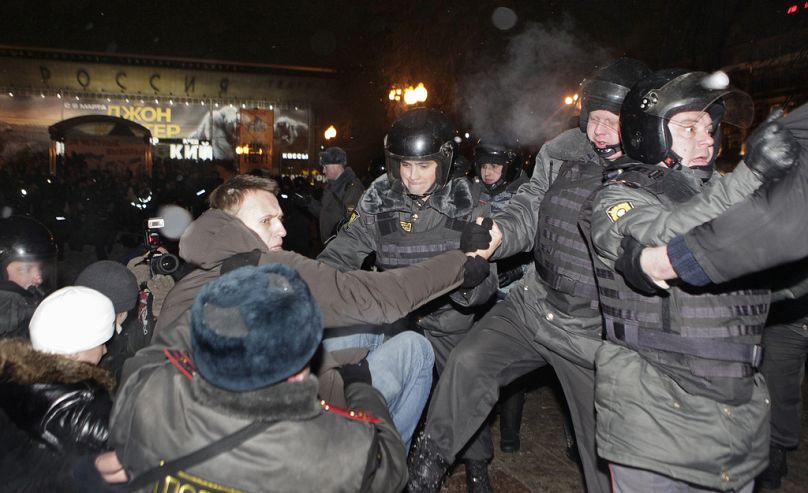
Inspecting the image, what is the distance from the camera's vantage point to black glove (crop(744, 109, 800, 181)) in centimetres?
164

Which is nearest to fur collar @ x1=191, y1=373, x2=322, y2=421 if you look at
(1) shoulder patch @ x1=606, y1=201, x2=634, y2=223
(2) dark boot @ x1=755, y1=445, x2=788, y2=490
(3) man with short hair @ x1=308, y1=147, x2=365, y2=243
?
(1) shoulder patch @ x1=606, y1=201, x2=634, y2=223

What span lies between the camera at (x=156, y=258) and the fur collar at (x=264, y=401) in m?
2.77

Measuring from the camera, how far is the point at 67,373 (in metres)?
2.19

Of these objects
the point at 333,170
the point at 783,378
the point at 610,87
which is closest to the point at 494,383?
the point at 610,87

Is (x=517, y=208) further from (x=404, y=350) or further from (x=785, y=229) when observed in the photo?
(x=785, y=229)

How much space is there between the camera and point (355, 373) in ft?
8.19

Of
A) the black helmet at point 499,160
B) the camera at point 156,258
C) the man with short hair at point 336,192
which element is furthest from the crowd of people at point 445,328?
the man with short hair at point 336,192

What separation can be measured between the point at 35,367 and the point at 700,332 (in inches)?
96.6

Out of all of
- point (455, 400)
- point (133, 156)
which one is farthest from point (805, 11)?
point (133, 156)

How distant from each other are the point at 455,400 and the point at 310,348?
5.71 feet

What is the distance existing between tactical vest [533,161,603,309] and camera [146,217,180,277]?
2.60 metres

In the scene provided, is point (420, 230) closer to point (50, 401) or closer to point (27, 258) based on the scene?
point (50, 401)

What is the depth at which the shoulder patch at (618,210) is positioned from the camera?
2205 millimetres

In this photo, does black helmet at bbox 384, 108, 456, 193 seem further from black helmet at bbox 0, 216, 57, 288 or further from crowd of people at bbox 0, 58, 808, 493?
black helmet at bbox 0, 216, 57, 288
